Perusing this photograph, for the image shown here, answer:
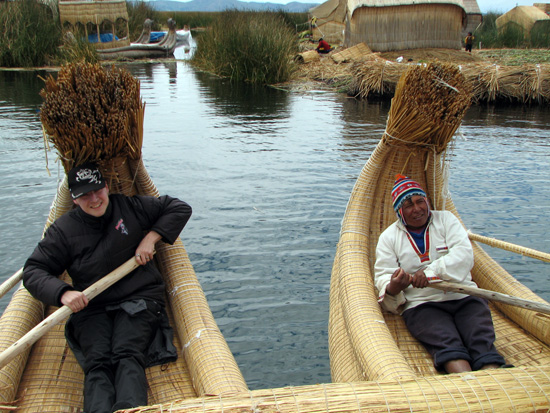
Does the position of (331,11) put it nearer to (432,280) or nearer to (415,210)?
(415,210)

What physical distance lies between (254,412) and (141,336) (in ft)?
4.27

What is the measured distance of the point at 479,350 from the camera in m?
3.04

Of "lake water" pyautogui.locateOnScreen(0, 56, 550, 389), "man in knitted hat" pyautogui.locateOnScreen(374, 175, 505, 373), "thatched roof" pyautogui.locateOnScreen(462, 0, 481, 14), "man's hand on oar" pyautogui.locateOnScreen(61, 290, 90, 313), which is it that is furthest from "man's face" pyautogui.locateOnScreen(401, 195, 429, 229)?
"thatched roof" pyautogui.locateOnScreen(462, 0, 481, 14)

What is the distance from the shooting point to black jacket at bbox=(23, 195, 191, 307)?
303 centimetres

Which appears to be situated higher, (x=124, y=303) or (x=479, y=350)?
(x=124, y=303)

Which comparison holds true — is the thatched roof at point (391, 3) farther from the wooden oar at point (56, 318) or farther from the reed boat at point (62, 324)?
the wooden oar at point (56, 318)

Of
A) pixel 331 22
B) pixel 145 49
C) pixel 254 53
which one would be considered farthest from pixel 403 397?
pixel 331 22

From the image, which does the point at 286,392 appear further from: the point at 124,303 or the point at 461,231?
the point at 461,231

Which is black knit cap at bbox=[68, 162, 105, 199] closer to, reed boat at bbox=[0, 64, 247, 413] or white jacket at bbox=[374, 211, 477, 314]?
reed boat at bbox=[0, 64, 247, 413]

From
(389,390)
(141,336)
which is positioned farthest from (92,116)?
(389,390)

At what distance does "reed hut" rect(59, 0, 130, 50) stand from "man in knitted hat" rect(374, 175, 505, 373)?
86.4ft

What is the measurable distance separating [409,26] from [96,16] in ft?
55.1

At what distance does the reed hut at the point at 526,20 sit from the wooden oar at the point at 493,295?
88.7 ft

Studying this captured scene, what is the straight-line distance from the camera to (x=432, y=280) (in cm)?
329
